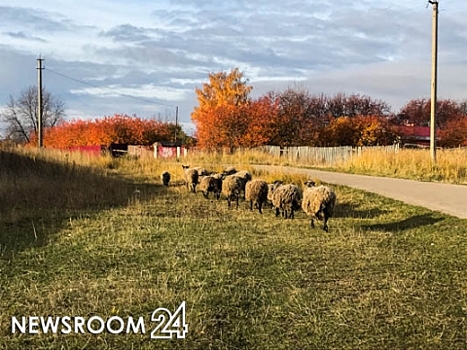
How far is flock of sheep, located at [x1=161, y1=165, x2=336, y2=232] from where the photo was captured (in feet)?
35.8

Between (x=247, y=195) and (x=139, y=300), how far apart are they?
27.5 ft

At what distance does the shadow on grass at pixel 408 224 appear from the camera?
11.3m

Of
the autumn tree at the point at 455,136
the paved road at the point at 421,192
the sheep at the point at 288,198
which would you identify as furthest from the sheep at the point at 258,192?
the autumn tree at the point at 455,136

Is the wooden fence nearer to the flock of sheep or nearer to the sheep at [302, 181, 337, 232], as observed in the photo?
the flock of sheep

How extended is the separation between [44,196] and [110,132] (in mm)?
45699

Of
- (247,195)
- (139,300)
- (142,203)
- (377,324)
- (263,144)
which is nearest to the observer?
(377,324)

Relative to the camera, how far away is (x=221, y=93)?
64.9 m

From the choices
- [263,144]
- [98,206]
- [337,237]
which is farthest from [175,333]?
[263,144]

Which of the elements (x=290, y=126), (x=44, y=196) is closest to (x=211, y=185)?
(x=44, y=196)

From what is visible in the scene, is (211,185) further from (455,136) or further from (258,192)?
(455,136)

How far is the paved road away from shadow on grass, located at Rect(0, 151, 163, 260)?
790 centimetres

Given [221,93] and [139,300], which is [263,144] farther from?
[139,300]

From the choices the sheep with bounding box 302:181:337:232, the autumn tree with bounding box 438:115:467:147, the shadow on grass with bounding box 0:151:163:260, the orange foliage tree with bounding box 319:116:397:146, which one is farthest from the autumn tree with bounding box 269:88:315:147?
the sheep with bounding box 302:181:337:232

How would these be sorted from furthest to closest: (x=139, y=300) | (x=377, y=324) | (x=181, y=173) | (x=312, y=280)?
(x=181, y=173) → (x=312, y=280) → (x=139, y=300) → (x=377, y=324)
